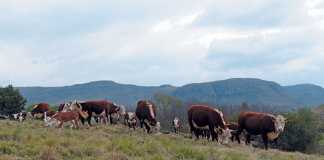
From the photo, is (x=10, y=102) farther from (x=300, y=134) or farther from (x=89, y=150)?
(x=89, y=150)

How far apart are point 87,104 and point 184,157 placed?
1448 cm

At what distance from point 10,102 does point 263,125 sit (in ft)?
132

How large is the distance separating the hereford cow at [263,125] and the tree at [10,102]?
37402 millimetres

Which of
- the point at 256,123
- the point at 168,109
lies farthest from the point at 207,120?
the point at 168,109

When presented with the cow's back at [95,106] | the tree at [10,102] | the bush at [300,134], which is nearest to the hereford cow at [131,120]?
the cow's back at [95,106]

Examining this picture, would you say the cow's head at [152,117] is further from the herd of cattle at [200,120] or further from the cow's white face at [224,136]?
the cow's white face at [224,136]

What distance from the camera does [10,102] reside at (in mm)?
60250

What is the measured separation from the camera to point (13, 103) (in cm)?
6038

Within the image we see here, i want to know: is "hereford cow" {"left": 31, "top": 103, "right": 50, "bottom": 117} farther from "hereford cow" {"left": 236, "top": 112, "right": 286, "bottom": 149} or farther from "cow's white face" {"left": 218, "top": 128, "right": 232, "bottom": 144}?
"cow's white face" {"left": 218, "top": 128, "right": 232, "bottom": 144}

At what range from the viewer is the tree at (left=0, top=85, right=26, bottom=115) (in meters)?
59.5

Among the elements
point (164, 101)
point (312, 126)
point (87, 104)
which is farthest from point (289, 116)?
point (164, 101)

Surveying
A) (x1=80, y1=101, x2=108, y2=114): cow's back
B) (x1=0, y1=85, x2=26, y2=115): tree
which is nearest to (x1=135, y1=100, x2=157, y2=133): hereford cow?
(x1=80, y1=101, x2=108, y2=114): cow's back

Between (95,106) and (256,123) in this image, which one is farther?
(95,106)

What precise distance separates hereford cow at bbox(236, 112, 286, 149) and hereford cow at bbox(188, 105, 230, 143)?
2284 mm
